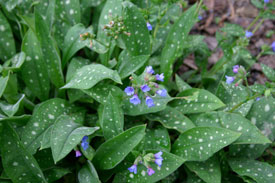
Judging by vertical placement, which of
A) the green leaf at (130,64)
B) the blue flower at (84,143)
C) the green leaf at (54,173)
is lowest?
the green leaf at (54,173)

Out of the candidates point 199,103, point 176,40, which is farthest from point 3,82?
point 199,103

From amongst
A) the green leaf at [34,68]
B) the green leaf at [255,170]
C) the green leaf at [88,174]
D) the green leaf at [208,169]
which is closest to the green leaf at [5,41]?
the green leaf at [34,68]

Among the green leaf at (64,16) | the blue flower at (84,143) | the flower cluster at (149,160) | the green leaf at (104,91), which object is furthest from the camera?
the green leaf at (64,16)

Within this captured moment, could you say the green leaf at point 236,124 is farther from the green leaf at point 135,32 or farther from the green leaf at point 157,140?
the green leaf at point 135,32

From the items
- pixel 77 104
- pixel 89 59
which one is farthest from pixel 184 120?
pixel 89 59

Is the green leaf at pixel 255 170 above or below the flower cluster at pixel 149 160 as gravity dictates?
below

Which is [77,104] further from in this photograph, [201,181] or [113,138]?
[201,181]

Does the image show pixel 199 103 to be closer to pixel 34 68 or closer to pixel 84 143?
pixel 84 143
